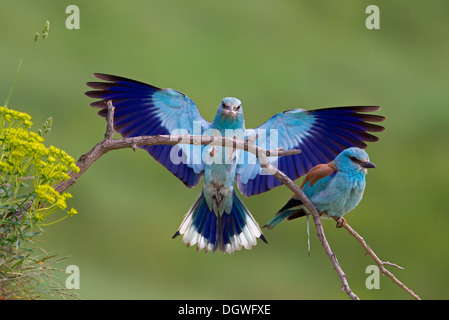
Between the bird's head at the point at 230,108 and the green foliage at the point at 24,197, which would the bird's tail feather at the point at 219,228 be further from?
the green foliage at the point at 24,197

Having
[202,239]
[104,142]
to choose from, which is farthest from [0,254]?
[202,239]

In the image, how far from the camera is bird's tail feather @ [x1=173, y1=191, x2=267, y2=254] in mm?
2736

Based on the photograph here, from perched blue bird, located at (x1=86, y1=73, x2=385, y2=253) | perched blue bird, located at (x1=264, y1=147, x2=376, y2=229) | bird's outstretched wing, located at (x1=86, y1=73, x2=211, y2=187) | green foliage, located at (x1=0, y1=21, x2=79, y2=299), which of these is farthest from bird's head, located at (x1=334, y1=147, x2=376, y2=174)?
green foliage, located at (x1=0, y1=21, x2=79, y2=299)

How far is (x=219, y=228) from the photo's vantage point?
111 inches

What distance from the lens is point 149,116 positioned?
9.25 feet

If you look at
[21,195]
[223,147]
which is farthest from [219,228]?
[21,195]

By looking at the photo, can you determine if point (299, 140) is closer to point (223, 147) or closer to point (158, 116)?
point (223, 147)

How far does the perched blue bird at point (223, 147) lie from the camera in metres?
2.72

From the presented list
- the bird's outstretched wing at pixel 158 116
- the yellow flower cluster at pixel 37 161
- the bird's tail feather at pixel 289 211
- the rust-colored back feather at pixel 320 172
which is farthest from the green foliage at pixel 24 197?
the rust-colored back feather at pixel 320 172

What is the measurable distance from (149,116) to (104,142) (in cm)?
79

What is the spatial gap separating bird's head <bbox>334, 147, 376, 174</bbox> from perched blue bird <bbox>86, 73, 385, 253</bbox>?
19cm

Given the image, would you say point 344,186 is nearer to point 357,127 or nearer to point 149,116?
point 357,127

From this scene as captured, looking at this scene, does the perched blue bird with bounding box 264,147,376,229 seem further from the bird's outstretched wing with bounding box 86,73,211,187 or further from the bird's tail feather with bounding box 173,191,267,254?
the bird's outstretched wing with bounding box 86,73,211,187

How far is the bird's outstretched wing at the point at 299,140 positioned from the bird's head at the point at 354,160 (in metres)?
0.20
